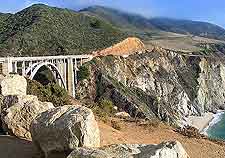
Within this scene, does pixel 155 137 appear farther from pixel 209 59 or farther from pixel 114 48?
pixel 209 59

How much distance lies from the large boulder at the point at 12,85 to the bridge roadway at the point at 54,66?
20001 millimetres

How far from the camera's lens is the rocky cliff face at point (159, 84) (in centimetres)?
7444

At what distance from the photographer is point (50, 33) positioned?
91.8 m

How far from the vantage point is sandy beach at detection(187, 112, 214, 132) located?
80.7 metres

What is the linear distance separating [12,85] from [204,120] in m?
70.1

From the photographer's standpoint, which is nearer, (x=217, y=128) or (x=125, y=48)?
(x=217, y=128)

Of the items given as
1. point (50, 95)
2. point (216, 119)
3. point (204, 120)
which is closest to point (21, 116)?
point (50, 95)

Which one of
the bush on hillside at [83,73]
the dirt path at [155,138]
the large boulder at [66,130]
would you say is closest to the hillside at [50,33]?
the bush on hillside at [83,73]

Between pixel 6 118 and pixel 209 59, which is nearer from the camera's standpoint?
pixel 6 118

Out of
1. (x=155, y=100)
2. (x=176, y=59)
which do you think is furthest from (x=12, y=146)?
(x=176, y=59)

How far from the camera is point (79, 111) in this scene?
41.8 feet

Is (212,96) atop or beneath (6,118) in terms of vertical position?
beneath

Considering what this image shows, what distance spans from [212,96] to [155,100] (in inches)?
1212

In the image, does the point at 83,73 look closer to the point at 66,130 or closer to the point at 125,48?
the point at 125,48
